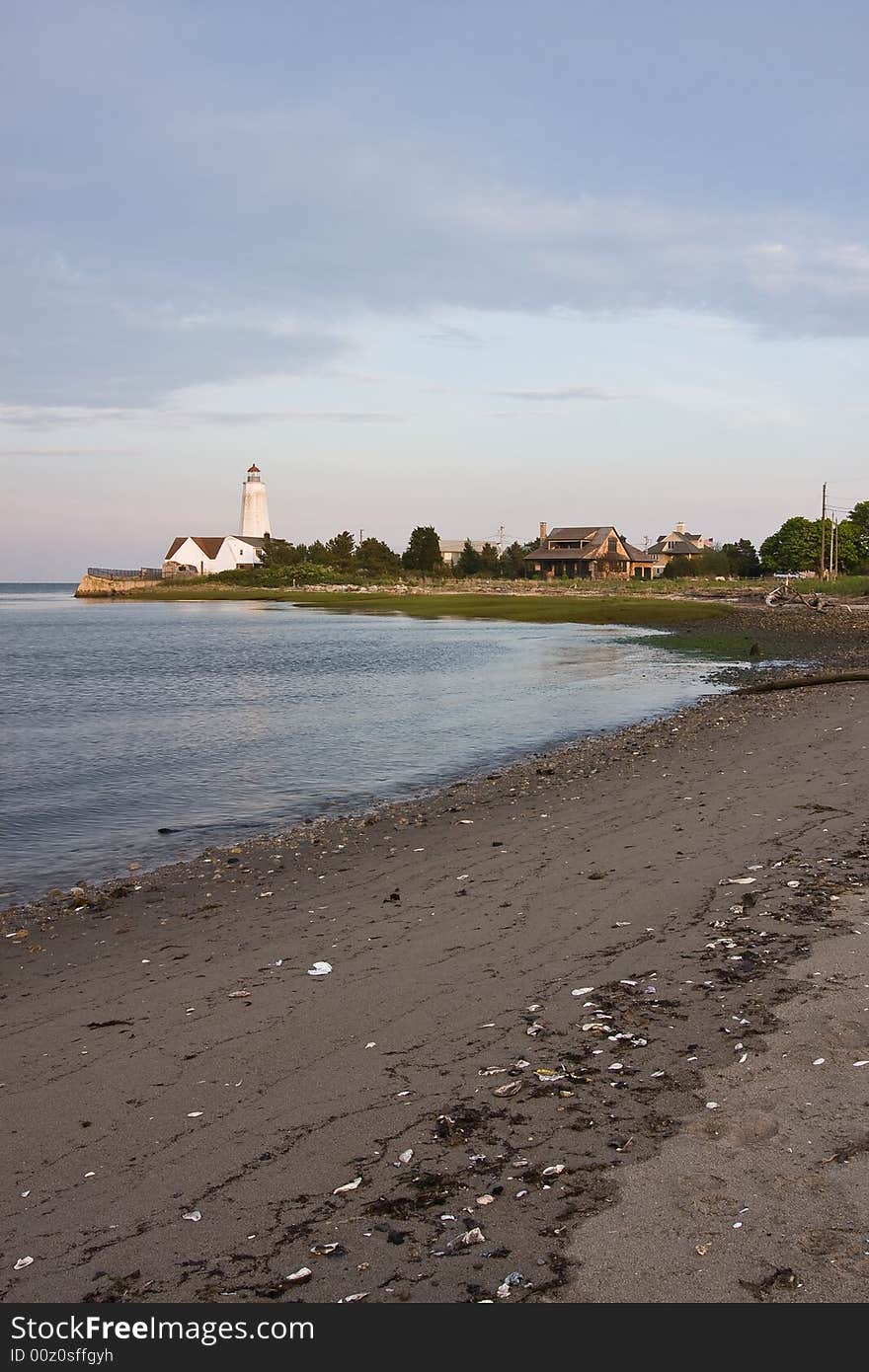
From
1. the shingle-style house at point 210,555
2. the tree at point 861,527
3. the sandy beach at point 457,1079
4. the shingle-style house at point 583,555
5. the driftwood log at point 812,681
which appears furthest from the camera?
the shingle-style house at point 210,555

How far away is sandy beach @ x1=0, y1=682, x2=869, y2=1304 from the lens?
457 centimetres

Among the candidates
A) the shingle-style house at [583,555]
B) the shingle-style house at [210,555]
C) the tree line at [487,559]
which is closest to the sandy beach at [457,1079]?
the tree line at [487,559]

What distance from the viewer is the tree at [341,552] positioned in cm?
16250

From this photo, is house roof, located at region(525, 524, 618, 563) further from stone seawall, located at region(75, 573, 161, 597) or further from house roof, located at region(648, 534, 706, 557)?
stone seawall, located at region(75, 573, 161, 597)

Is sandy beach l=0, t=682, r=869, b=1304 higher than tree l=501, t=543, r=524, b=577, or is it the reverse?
tree l=501, t=543, r=524, b=577

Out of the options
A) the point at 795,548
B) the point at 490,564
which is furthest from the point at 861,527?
the point at 490,564

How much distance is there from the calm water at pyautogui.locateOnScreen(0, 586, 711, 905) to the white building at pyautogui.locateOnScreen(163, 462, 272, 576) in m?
116

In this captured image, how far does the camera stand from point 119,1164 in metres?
5.71

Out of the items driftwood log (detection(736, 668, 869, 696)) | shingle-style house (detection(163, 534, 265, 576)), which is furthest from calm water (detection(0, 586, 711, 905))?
shingle-style house (detection(163, 534, 265, 576))

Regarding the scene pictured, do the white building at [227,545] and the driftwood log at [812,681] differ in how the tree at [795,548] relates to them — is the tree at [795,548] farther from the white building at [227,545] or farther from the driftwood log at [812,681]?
the driftwood log at [812,681]

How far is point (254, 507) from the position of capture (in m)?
179

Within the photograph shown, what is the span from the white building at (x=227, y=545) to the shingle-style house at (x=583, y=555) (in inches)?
1911

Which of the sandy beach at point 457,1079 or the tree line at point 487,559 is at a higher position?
the tree line at point 487,559
